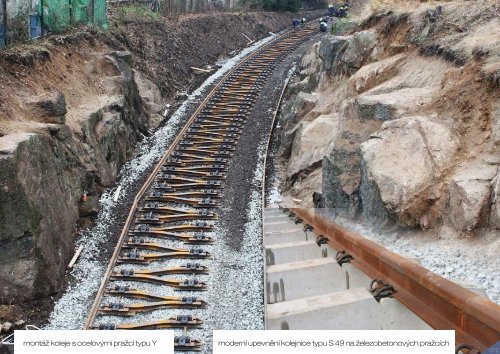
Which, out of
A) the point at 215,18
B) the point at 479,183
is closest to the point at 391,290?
the point at 479,183

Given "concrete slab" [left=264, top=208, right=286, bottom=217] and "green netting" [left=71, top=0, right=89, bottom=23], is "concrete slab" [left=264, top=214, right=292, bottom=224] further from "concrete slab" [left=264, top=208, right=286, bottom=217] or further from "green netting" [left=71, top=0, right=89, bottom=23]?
"green netting" [left=71, top=0, right=89, bottom=23]

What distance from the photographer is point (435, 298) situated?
13.0 ft

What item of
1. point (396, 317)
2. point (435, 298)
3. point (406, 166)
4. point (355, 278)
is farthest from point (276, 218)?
point (435, 298)

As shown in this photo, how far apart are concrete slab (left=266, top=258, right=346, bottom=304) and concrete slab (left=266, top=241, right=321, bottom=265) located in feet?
1.28

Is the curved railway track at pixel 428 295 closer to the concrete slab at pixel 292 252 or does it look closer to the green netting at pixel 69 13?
the concrete slab at pixel 292 252

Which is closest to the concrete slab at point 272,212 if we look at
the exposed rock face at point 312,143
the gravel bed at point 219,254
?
the gravel bed at point 219,254

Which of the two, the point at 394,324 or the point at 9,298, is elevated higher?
the point at 394,324

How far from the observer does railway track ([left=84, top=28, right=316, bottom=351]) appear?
753 centimetres

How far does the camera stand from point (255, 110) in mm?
17188

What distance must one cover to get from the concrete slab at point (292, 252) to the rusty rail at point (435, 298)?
A: 1070mm

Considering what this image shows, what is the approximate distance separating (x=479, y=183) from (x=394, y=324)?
2985 millimetres

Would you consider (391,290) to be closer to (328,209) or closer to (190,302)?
(190,302)

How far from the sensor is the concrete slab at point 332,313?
176 inches

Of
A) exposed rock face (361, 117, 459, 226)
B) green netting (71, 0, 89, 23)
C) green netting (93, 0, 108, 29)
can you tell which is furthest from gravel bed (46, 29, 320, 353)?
green netting (93, 0, 108, 29)
